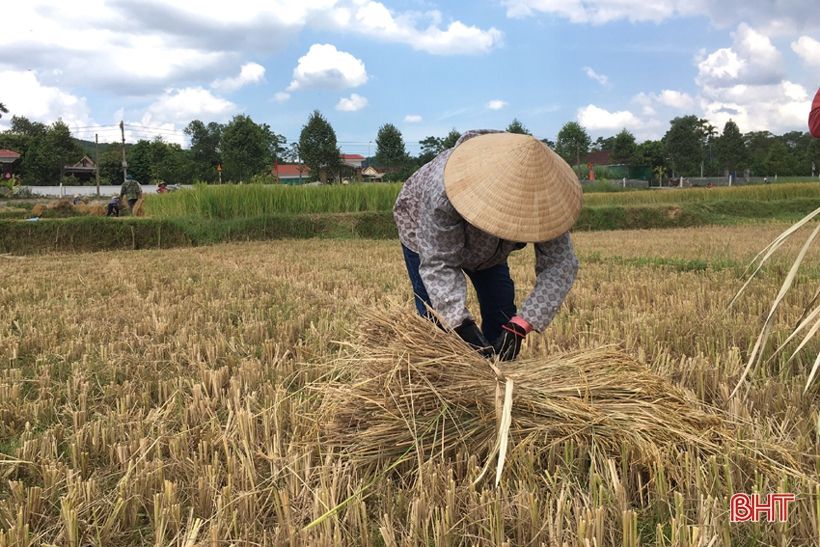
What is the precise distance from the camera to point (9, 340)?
3338mm

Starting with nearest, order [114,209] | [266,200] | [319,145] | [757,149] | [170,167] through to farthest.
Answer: [266,200]
[114,209]
[319,145]
[170,167]
[757,149]

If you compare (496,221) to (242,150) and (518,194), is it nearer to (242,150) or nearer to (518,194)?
(518,194)

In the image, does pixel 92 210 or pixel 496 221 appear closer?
pixel 496 221

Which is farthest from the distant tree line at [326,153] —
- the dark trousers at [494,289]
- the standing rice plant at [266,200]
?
the dark trousers at [494,289]

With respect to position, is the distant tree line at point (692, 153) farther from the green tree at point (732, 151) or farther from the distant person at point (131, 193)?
the distant person at point (131, 193)

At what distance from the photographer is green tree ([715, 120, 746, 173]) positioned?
201 ft

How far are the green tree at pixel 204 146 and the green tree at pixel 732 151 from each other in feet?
170

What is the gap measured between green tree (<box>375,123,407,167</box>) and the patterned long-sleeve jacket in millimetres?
52581

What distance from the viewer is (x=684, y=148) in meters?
60.2

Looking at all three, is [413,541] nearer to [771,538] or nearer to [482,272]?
[771,538]

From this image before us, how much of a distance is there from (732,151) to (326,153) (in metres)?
42.0

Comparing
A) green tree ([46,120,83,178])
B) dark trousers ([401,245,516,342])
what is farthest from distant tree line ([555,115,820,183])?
dark trousers ([401,245,516,342])

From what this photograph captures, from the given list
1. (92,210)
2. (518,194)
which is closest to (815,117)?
(518,194)

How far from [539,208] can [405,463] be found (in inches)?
34.9
